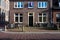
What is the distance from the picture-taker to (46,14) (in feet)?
133

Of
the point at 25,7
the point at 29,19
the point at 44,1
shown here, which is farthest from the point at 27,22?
the point at 44,1

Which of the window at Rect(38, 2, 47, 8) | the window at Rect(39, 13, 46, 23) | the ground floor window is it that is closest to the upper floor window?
the window at Rect(39, 13, 46, 23)

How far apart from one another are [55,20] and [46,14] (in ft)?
7.99

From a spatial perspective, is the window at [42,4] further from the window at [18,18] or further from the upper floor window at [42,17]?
the window at [18,18]

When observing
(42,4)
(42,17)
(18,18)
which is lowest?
(18,18)

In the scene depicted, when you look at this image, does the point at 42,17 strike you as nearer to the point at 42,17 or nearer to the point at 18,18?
the point at 42,17

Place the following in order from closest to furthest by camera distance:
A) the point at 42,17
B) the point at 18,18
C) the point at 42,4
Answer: the point at 42,17
the point at 18,18
the point at 42,4

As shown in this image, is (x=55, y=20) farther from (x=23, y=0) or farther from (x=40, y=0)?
(x=23, y=0)

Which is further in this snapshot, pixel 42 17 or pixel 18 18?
pixel 18 18

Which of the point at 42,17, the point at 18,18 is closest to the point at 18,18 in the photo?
the point at 18,18

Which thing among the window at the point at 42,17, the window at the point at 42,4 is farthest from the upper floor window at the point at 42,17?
the window at the point at 42,4

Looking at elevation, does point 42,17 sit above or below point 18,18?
above

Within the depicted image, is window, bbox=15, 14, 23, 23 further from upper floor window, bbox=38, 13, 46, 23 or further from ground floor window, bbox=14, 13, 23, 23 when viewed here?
upper floor window, bbox=38, 13, 46, 23

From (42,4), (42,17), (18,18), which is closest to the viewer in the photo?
(42,17)
